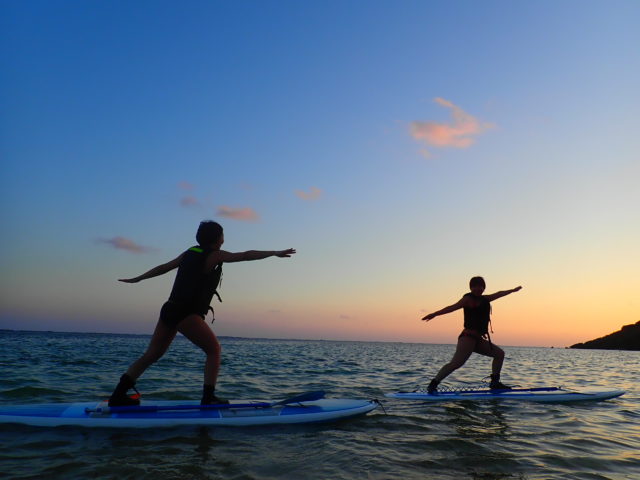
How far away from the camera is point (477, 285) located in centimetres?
919

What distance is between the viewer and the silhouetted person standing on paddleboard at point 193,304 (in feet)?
19.5

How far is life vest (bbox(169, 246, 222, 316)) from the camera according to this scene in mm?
5965

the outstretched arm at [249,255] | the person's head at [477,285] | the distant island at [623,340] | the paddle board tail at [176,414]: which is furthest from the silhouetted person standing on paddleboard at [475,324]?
the distant island at [623,340]

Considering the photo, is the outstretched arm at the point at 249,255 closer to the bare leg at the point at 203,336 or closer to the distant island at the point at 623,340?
the bare leg at the point at 203,336

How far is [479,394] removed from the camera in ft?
29.0

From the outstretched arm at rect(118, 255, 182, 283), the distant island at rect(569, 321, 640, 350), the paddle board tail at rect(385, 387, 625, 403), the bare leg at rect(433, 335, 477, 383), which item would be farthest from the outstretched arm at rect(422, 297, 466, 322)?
the distant island at rect(569, 321, 640, 350)

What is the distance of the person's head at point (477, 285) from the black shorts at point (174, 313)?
226 inches

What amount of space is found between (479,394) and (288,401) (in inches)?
166

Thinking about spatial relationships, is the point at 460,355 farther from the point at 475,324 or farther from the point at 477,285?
the point at 477,285

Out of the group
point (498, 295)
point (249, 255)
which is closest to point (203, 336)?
point (249, 255)

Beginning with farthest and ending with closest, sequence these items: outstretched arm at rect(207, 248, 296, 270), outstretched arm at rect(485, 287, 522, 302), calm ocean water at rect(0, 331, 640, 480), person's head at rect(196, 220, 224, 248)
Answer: outstretched arm at rect(485, 287, 522, 302)
person's head at rect(196, 220, 224, 248)
outstretched arm at rect(207, 248, 296, 270)
calm ocean water at rect(0, 331, 640, 480)

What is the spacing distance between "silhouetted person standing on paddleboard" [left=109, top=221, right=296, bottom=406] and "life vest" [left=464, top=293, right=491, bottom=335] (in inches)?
209

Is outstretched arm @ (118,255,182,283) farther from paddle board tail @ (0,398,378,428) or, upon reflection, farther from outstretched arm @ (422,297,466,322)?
outstretched arm @ (422,297,466,322)

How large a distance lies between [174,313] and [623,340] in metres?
144
